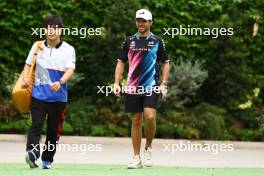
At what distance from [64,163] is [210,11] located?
7282 millimetres

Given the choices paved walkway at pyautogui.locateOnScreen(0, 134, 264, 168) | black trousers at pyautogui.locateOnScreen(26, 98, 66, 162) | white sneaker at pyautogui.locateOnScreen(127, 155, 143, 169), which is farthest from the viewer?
paved walkway at pyautogui.locateOnScreen(0, 134, 264, 168)

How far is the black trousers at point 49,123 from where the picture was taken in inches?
392

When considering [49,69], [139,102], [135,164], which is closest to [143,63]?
[139,102]

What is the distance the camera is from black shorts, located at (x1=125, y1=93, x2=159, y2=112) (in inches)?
423

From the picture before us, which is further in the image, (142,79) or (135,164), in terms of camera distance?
(142,79)

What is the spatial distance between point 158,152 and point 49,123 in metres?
4.78

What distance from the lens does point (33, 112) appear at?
10.1 metres

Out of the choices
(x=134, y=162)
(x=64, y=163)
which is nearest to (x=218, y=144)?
(x=64, y=163)

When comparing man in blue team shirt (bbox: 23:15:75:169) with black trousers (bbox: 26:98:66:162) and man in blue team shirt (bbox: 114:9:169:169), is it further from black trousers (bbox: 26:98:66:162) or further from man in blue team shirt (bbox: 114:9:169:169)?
man in blue team shirt (bbox: 114:9:169:169)

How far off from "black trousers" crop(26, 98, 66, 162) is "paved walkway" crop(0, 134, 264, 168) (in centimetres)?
211

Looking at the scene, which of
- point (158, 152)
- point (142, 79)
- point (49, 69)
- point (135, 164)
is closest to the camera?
point (49, 69)

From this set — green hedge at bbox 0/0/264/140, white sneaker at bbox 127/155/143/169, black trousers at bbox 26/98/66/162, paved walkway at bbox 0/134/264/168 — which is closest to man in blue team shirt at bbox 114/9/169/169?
white sneaker at bbox 127/155/143/169

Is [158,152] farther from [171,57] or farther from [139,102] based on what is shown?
[139,102]

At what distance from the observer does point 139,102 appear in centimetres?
1087
